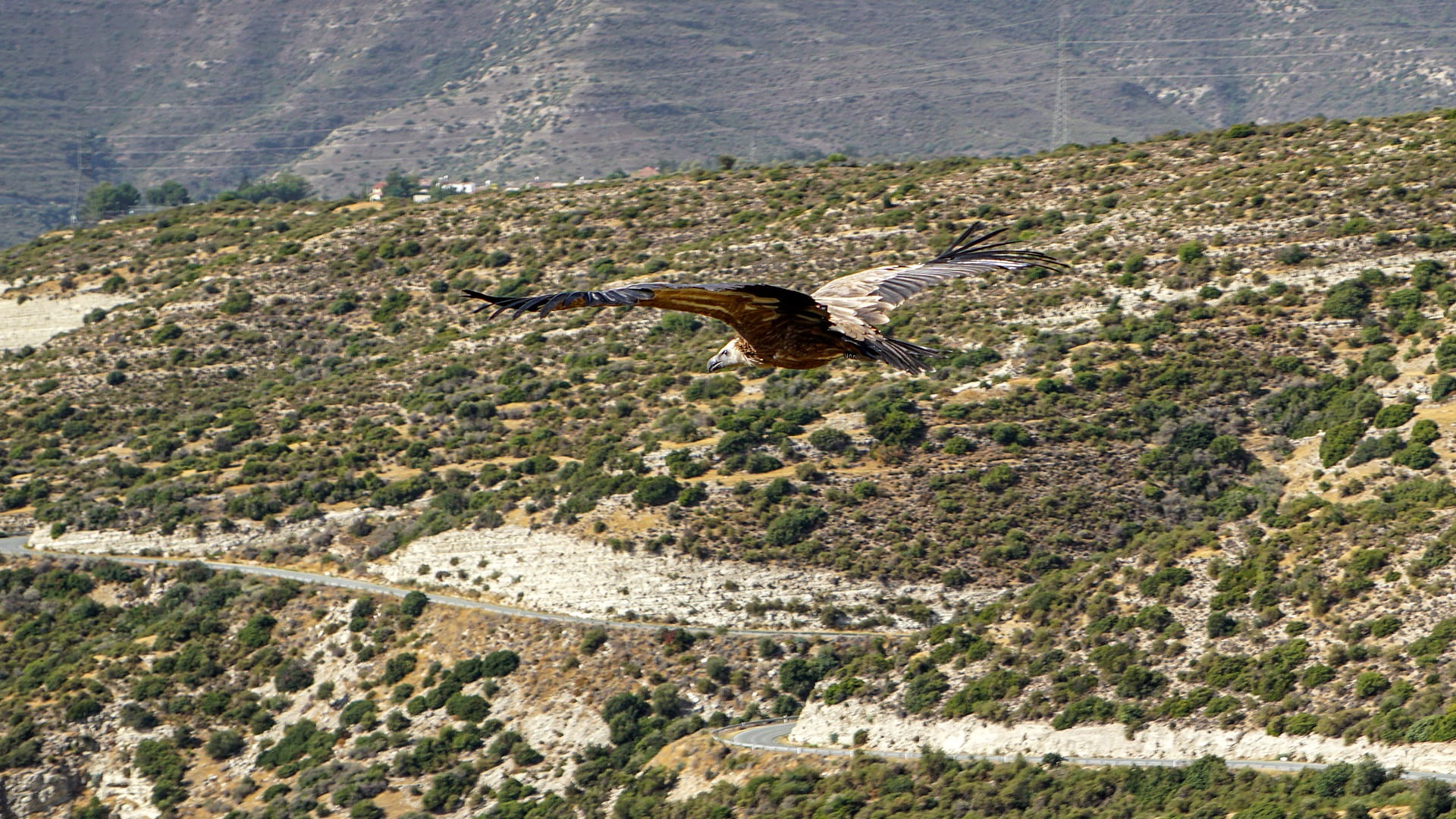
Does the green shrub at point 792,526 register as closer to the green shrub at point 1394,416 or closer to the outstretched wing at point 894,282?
the green shrub at point 1394,416

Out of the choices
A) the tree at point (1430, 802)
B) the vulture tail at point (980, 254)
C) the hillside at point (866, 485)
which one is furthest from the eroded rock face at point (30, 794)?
the vulture tail at point (980, 254)

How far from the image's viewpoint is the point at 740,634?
62688mm

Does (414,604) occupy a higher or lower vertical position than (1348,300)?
lower

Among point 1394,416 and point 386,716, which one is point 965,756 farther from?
point 1394,416

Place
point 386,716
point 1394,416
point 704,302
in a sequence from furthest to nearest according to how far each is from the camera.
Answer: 1. point 1394,416
2. point 386,716
3. point 704,302

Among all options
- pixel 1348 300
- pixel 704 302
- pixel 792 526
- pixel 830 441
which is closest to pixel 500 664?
pixel 792 526

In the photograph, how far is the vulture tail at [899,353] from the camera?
720 inches

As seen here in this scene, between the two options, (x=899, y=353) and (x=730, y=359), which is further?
(x=730, y=359)

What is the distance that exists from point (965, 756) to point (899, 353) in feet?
114

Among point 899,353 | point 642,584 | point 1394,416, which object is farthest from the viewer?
point 642,584

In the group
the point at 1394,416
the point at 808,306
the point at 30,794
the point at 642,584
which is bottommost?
the point at 30,794

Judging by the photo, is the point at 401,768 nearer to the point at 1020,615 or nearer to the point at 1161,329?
the point at 1020,615

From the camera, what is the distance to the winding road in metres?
45.7

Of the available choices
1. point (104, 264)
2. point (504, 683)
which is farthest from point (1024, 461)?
point (104, 264)
